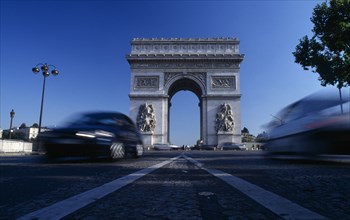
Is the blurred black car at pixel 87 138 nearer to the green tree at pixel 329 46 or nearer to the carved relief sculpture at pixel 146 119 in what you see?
the green tree at pixel 329 46

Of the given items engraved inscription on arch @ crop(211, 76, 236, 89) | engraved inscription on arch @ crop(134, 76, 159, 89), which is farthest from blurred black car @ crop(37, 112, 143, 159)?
engraved inscription on arch @ crop(211, 76, 236, 89)

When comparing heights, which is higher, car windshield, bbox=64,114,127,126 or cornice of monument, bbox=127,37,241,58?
cornice of monument, bbox=127,37,241,58

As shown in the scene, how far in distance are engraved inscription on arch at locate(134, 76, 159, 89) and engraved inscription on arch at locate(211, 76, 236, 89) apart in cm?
833

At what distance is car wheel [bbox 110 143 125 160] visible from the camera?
8531mm

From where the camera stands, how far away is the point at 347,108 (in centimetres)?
854

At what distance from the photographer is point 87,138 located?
26.0 ft

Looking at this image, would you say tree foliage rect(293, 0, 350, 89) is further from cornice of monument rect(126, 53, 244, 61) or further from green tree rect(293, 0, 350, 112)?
cornice of monument rect(126, 53, 244, 61)

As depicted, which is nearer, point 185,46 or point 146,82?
point 146,82

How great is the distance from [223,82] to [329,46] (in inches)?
1011

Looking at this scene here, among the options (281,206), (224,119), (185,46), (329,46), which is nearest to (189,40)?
(185,46)

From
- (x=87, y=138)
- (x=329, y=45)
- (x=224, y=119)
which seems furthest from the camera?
(x=224, y=119)

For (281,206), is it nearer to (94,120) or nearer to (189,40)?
(94,120)

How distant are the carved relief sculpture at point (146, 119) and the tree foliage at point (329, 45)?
83.1 ft

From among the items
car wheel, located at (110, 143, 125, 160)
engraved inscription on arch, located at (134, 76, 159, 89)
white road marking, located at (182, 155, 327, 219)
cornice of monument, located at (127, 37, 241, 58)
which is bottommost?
white road marking, located at (182, 155, 327, 219)
